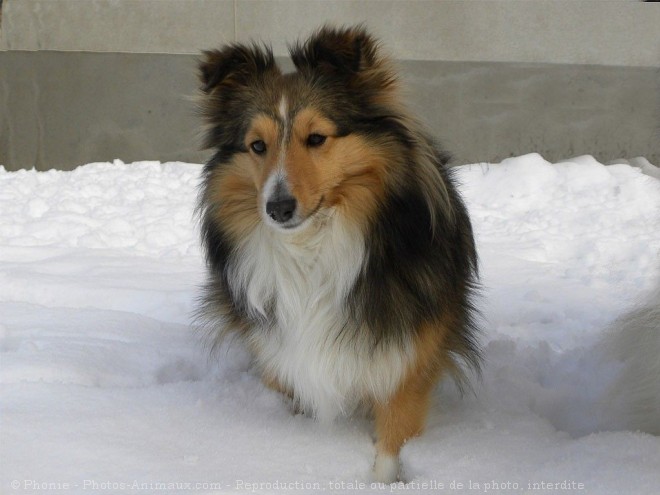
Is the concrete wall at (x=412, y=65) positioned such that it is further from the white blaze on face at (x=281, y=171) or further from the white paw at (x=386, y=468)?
the white paw at (x=386, y=468)

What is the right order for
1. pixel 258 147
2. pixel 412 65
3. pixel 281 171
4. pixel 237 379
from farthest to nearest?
pixel 412 65
pixel 237 379
pixel 258 147
pixel 281 171

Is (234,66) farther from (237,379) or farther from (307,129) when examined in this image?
(237,379)

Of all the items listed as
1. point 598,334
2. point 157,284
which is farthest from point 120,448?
point 598,334

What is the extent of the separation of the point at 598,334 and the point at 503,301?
2.15ft

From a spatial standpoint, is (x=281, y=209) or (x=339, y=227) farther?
(x=339, y=227)

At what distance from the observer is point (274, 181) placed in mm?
2311

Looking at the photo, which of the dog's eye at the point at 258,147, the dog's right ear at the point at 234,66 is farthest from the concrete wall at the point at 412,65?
the dog's eye at the point at 258,147

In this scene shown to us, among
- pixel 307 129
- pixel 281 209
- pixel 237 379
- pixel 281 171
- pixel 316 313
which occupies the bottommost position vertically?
pixel 237 379

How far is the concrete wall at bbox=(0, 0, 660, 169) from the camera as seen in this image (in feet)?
19.7

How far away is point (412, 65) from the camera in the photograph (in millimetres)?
6117

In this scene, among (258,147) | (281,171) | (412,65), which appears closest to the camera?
(281,171)

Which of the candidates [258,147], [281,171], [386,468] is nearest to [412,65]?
[258,147]

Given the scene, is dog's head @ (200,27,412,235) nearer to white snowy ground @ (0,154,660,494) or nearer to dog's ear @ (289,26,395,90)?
dog's ear @ (289,26,395,90)

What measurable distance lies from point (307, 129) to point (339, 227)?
32 centimetres
